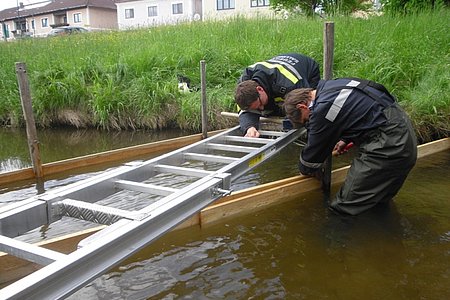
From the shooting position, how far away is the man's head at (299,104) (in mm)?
3789

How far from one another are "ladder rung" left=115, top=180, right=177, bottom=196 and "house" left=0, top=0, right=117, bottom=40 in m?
41.8

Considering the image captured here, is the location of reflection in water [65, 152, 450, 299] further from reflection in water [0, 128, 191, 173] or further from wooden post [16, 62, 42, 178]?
reflection in water [0, 128, 191, 173]

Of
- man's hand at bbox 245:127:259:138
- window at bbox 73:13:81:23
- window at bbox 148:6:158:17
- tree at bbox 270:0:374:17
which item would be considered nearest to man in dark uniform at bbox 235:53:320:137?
man's hand at bbox 245:127:259:138

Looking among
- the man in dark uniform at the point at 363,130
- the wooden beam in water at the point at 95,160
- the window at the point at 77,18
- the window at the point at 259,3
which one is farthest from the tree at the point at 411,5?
the window at the point at 77,18

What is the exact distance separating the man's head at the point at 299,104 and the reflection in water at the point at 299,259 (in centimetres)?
108

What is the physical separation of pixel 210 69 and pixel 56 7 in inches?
1844

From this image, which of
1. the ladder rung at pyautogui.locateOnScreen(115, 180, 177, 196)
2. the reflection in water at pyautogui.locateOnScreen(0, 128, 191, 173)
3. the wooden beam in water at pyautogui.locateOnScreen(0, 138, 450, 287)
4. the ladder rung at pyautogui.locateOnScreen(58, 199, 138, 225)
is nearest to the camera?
the ladder rung at pyautogui.locateOnScreen(58, 199, 138, 225)

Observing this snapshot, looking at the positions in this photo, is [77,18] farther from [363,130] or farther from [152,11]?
[363,130]

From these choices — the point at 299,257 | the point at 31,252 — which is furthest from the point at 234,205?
the point at 31,252

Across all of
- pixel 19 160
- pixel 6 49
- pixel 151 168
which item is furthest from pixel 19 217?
pixel 6 49

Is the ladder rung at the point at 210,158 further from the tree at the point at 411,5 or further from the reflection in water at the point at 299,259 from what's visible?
the tree at the point at 411,5

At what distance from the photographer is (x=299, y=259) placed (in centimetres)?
352

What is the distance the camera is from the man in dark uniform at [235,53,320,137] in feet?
14.9

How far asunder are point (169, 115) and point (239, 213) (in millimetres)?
5018
